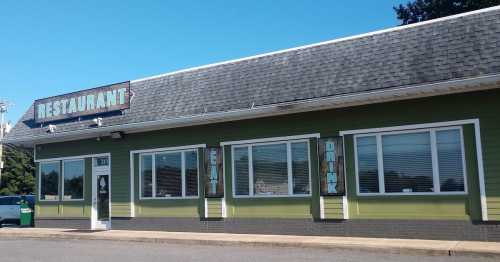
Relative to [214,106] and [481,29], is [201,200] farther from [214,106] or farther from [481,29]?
[481,29]

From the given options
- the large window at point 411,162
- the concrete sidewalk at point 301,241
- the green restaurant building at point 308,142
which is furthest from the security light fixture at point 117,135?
the large window at point 411,162

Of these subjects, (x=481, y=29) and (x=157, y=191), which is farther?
(x=157, y=191)

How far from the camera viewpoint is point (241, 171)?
16234mm

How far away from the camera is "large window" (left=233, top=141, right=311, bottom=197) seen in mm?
15070

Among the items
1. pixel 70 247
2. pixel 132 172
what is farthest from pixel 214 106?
pixel 70 247

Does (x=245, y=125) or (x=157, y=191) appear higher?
(x=245, y=125)

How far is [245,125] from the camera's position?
16.1m

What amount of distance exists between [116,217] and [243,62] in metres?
6.88

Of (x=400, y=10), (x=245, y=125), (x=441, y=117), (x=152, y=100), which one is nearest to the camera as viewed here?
(x=441, y=117)

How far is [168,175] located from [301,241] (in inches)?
240

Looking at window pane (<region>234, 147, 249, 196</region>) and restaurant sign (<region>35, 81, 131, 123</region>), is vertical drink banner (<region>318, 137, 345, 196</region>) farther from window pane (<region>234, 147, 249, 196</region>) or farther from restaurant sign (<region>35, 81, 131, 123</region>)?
restaurant sign (<region>35, 81, 131, 123</region>)

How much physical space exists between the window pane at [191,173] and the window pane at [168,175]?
0.33 m

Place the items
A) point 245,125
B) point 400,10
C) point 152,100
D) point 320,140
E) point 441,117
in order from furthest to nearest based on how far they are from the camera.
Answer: point 400,10, point 152,100, point 245,125, point 320,140, point 441,117

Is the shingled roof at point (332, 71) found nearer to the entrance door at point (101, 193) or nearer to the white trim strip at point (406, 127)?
the white trim strip at point (406, 127)
